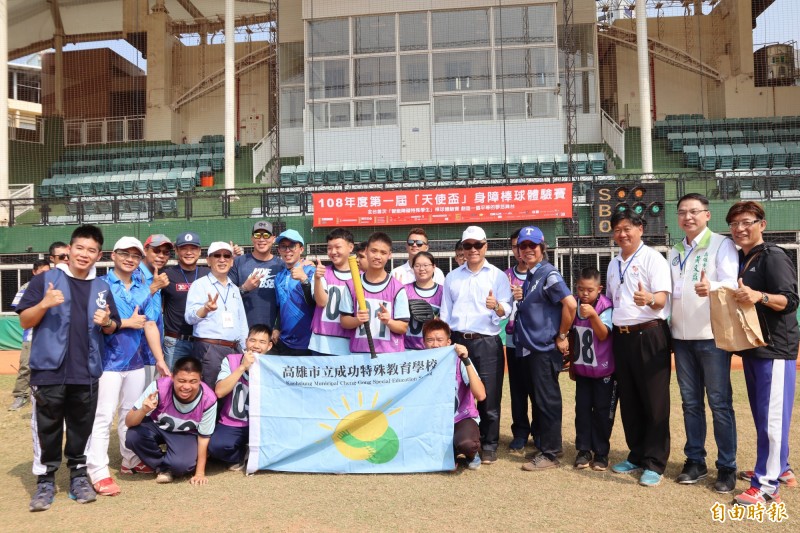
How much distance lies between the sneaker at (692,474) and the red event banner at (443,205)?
40.4ft

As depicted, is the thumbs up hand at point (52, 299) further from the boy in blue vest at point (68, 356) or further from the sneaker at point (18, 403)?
the sneaker at point (18, 403)

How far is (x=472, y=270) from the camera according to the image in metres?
5.78

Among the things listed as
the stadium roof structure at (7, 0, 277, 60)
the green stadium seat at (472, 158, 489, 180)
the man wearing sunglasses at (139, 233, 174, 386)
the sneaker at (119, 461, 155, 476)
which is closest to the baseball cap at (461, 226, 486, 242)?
the man wearing sunglasses at (139, 233, 174, 386)

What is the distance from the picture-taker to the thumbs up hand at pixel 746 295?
4418mm

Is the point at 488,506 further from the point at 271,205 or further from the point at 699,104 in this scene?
the point at 699,104

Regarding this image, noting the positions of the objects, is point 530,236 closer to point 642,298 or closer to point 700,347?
point 642,298

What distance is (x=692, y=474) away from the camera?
496 centimetres

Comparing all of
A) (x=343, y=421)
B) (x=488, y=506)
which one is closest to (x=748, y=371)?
(x=488, y=506)

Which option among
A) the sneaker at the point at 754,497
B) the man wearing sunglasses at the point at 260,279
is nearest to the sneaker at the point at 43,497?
the man wearing sunglasses at the point at 260,279

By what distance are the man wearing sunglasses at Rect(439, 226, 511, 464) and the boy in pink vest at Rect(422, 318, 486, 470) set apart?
0.15 metres

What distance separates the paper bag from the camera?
14.6ft

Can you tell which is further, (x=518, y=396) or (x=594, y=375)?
(x=518, y=396)

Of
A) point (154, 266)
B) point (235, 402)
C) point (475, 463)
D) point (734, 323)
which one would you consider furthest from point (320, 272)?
point (734, 323)

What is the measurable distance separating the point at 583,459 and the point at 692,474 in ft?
2.84
